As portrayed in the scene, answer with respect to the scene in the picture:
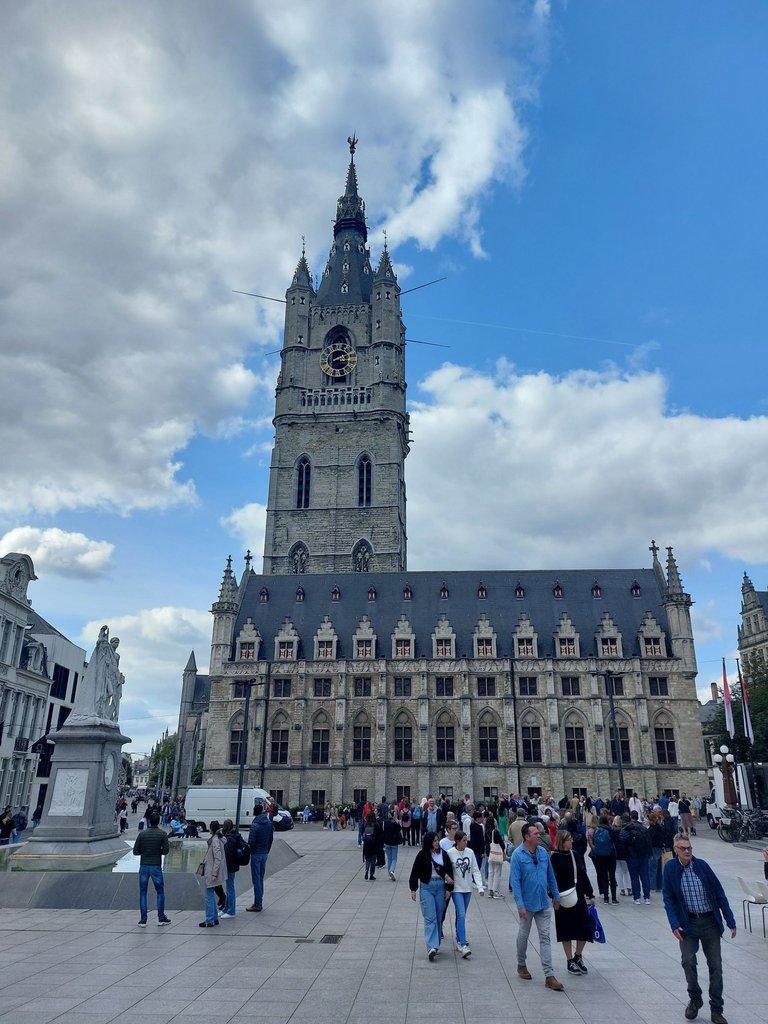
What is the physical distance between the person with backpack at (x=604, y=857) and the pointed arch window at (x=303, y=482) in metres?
58.9

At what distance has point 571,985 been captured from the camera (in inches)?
355

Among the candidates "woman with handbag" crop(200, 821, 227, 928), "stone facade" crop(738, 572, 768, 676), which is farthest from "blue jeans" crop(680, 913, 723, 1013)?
"stone facade" crop(738, 572, 768, 676)

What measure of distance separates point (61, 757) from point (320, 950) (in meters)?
9.01

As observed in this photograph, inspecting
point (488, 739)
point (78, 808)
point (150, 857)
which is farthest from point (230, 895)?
point (488, 739)

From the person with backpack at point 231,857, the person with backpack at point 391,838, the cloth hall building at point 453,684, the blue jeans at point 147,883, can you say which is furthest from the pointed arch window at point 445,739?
the blue jeans at point 147,883

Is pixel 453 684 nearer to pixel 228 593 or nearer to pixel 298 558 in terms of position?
pixel 228 593

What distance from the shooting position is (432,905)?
10.1 m

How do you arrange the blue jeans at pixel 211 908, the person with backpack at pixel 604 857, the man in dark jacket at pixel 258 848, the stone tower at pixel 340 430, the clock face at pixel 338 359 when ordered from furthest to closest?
1. the clock face at pixel 338 359
2. the stone tower at pixel 340 430
3. the person with backpack at pixel 604 857
4. the man in dark jacket at pixel 258 848
5. the blue jeans at pixel 211 908

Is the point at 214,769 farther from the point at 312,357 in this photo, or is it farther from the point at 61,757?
the point at 312,357

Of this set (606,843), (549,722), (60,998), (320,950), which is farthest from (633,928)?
(549,722)

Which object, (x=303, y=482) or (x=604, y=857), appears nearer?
(x=604, y=857)

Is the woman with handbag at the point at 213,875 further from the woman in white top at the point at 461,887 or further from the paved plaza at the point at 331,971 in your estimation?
the woman in white top at the point at 461,887

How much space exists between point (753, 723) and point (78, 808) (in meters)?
47.2

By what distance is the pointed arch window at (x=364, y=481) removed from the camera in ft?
237
